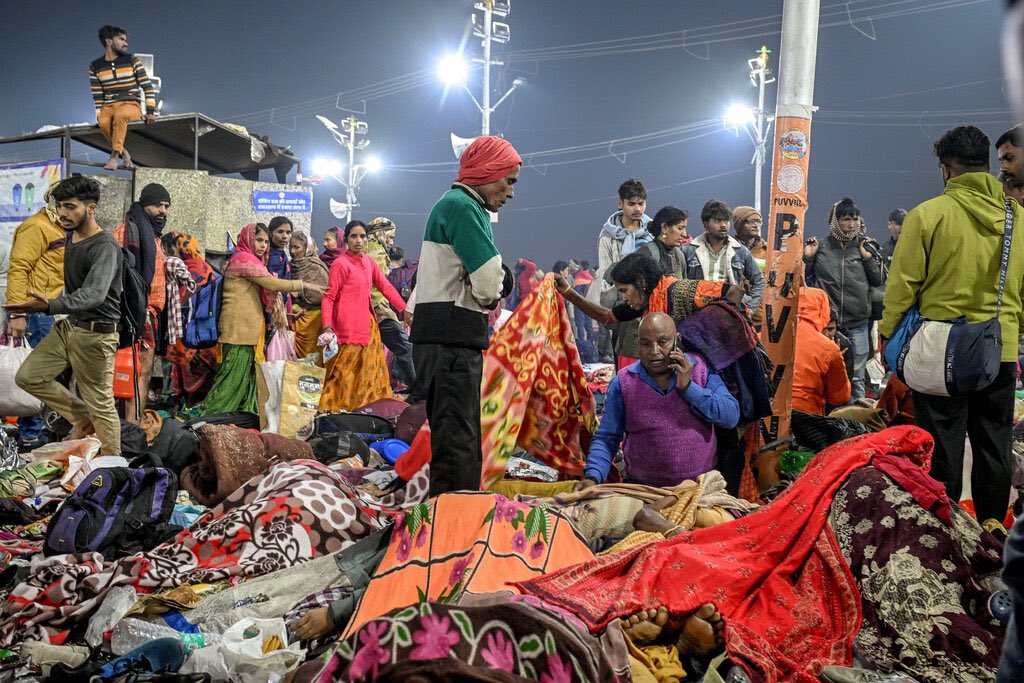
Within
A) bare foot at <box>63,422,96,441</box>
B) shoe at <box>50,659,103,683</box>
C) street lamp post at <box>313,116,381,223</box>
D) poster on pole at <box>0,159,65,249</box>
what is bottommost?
shoe at <box>50,659,103,683</box>

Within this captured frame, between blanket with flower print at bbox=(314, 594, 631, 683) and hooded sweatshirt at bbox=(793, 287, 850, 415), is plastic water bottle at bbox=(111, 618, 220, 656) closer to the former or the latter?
blanket with flower print at bbox=(314, 594, 631, 683)

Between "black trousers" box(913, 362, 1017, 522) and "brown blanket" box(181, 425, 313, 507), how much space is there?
3.13 metres

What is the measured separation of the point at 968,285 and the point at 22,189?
32.8ft

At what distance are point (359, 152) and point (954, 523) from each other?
31.7m

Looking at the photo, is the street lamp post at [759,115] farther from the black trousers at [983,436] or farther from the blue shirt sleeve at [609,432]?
the black trousers at [983,436]

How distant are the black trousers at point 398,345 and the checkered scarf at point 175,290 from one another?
185 cm

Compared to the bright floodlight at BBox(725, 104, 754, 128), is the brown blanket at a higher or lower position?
lower

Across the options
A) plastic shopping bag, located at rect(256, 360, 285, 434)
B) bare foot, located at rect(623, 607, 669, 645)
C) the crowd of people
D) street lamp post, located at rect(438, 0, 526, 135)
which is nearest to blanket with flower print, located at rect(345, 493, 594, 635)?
the crowd of people

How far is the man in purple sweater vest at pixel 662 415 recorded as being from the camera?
13.5 feet

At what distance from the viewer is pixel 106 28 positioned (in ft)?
30.2

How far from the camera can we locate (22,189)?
998cm

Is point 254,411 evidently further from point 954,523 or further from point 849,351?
point 954,523

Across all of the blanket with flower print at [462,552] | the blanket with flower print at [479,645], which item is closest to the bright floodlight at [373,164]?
the blanket with flower print at [462,552]

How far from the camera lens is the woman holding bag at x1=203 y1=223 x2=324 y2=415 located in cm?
749
